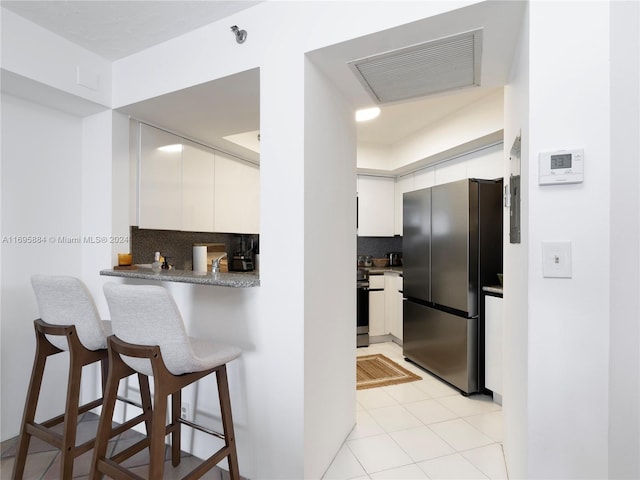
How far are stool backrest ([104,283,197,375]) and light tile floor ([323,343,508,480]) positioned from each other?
1.13 m

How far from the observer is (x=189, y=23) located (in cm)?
187

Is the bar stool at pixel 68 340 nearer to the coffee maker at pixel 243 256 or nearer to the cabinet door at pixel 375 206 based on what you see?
the coffee maker at pixel 243 256

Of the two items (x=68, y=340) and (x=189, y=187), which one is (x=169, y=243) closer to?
(x=189, y=187)

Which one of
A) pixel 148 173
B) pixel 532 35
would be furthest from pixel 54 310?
pixel 532 35

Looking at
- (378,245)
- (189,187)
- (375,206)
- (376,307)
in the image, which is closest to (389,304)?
(376,307)

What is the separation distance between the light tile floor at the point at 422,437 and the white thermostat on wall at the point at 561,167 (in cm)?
161

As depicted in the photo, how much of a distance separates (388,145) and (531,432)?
147 inches

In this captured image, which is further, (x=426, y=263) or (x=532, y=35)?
(x=426, y=263)

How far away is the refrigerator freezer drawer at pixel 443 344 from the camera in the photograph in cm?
276

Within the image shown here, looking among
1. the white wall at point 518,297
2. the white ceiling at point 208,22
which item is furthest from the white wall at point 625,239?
the white ceiling at point 208,22

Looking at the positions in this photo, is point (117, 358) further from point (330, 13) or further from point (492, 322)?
point (492, 322)

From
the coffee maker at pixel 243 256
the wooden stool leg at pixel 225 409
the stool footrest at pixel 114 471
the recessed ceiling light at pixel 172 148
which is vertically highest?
the recessed ceiling light at pixel 172 148

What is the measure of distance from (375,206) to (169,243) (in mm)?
2681

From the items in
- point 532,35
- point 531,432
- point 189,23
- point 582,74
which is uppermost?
point 189,23
